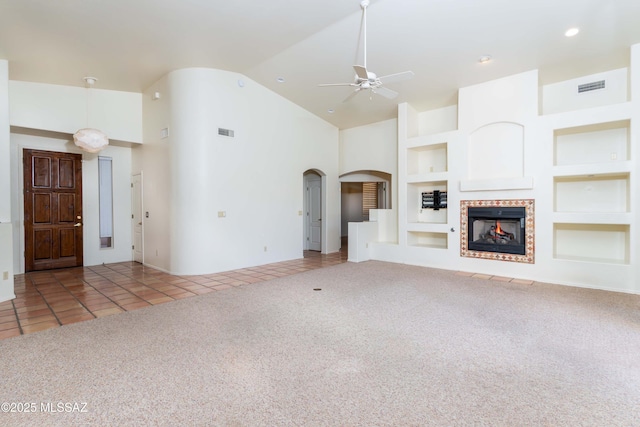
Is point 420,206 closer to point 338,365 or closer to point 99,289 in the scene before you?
point 338,365

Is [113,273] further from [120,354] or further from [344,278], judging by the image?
[344,278]

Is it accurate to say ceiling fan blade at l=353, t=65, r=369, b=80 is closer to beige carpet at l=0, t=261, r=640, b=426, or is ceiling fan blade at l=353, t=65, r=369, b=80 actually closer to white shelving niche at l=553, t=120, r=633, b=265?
beige carpet at l=0, t=261, r=640, b=426

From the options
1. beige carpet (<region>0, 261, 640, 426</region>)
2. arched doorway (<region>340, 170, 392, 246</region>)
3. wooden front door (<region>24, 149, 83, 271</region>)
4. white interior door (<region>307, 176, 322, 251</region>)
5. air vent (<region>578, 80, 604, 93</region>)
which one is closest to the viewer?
beige carpet (<region>0, 261, 640, 426</region>)

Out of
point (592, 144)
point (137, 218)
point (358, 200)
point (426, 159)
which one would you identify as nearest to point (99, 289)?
point (137, 218)

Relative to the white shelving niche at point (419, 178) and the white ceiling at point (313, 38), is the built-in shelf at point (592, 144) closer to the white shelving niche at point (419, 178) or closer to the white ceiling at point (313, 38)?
the white ceiling at point (313, 38)

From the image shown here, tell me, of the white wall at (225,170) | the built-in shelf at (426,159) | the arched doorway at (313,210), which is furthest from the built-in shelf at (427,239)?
the white wall at (225,170)

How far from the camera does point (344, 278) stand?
5582 mm

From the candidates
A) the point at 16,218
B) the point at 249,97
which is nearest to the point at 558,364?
the point at 249,97

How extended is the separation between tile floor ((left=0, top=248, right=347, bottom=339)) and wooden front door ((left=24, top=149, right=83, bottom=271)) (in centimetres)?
34

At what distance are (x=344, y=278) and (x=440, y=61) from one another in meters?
4.04

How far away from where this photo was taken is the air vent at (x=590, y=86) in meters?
5.13

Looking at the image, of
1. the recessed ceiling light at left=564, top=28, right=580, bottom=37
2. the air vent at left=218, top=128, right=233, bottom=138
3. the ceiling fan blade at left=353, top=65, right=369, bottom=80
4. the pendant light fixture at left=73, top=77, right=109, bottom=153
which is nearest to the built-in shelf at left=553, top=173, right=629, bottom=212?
the recessed ceiling light at left=564, top=28, right=580, bottom=37

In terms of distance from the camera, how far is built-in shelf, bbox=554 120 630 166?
5.02 metres

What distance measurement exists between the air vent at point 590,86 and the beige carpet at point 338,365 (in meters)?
3.41
